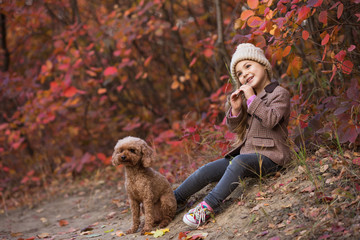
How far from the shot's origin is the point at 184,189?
3.71 meters

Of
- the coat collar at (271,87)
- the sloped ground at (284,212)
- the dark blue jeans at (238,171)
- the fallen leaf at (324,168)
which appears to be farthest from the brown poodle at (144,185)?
the fallen leaf at (324,168)

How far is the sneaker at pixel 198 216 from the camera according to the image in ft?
10.3

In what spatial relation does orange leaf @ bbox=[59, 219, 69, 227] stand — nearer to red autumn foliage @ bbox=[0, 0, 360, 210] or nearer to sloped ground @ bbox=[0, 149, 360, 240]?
sloped ground @ bbox=[0, 149, 360, 240]

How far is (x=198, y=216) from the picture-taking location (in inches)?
124

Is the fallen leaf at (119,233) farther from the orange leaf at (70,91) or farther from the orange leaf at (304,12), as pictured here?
the orange leaf at (70,91)

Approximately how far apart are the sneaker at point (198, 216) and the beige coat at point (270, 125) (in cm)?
68

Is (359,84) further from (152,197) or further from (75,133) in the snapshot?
(75,133)

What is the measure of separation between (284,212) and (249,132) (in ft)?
3.07

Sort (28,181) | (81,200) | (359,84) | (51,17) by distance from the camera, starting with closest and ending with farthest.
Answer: (359,84) → (81,200) → (28,181) → (51,17)

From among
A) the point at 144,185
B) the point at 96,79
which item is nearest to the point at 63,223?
the point at 144,185

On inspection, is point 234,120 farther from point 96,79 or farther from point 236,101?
point 96,79

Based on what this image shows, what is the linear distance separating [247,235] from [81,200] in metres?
4.01

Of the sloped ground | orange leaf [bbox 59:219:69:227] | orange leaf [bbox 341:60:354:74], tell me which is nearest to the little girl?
the sloped ground

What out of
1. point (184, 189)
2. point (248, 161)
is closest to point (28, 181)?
point (184, 189)
